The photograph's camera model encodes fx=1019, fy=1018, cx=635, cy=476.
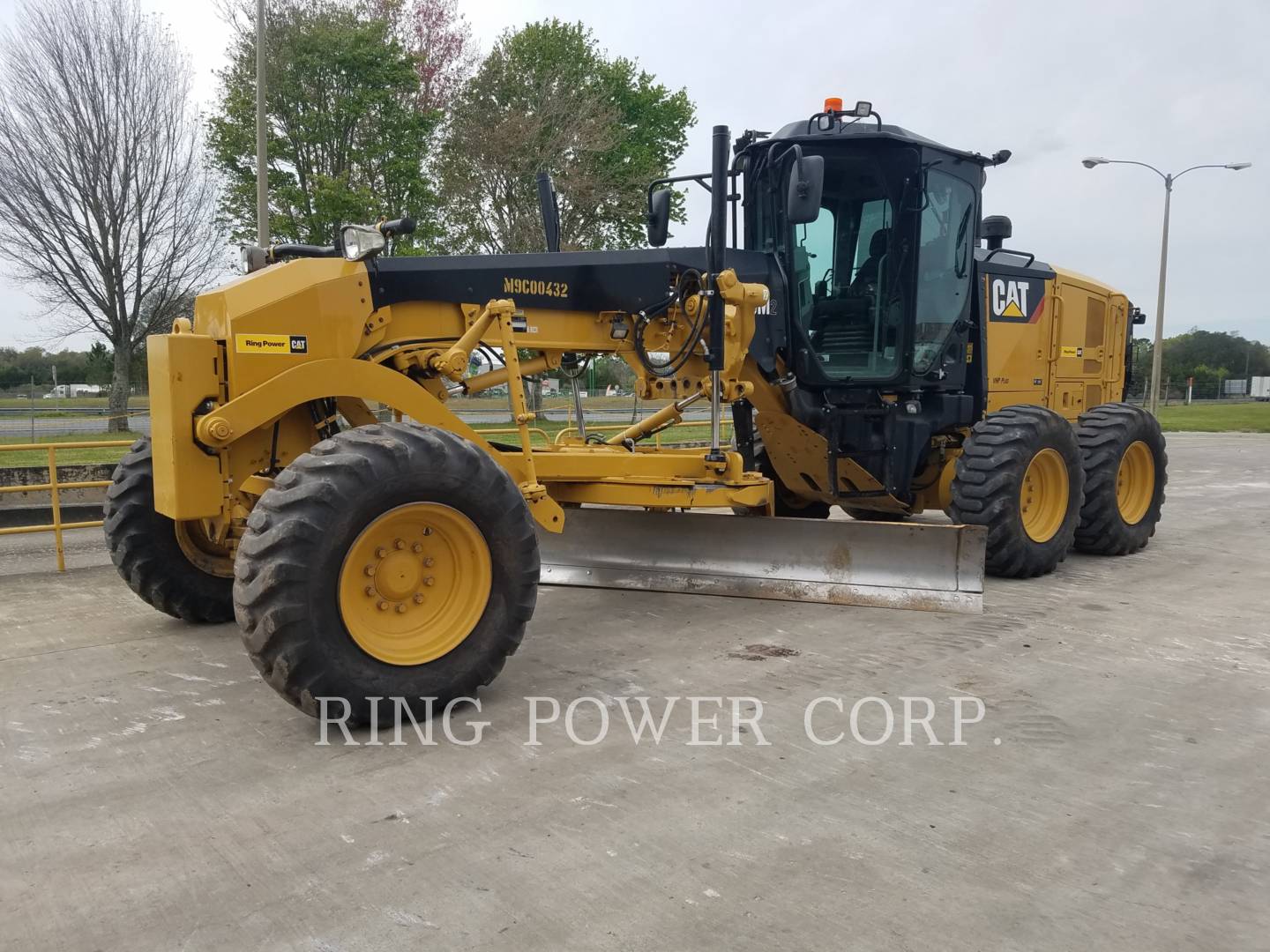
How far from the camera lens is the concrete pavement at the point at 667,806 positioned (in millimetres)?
2859

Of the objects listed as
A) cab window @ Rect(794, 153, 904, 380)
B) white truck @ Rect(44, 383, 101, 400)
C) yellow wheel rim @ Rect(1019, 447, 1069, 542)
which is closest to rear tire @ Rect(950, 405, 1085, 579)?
yellow wheel rim @ Rect(1019, 447, 1069, 542)

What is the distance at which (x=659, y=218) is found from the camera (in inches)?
252

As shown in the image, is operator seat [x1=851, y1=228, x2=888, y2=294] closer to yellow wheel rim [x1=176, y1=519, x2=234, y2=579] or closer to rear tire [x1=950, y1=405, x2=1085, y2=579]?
rear tire [x1=950, y1=405, x2=1085, y2=579]

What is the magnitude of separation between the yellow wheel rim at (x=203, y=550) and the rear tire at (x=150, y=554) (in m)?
0.02

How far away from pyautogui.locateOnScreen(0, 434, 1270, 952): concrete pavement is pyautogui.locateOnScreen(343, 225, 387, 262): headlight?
2.21 meters

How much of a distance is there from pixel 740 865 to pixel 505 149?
2195 centimetres

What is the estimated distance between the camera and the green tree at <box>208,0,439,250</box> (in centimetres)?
1900

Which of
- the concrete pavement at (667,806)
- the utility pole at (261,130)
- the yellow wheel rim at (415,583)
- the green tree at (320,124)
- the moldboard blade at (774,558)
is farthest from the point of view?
the green tree at (320,124)

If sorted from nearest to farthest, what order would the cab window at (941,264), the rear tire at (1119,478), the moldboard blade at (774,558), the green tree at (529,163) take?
the moldboard blade at (774,558)
the cab window at (941,264)
the rear tire at (1119,478)
the green tree at (529,163)

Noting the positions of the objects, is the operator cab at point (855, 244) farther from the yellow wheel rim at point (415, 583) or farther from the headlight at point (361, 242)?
the yellow wheel rim at point (415, 583)

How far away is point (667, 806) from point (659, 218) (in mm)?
3954

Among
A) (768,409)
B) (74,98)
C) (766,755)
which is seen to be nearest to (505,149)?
Answer: (74,98)

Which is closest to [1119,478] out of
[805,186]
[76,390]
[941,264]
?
[941,264]

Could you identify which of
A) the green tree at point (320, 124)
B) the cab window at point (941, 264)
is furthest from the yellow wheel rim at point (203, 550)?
the green tree at point (320, 124)
